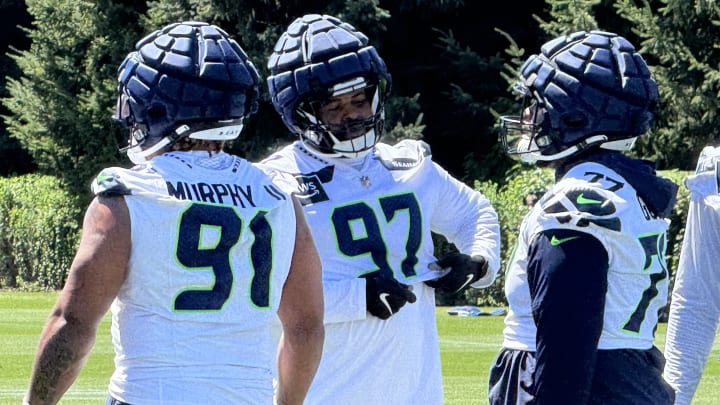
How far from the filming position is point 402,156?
5.21m

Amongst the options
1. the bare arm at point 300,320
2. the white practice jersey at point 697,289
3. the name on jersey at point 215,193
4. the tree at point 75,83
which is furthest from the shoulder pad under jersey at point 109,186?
the tree at point 75,83

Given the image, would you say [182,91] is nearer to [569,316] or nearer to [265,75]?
[569,316]

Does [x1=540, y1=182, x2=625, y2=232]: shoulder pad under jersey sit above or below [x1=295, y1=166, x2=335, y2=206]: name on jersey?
above

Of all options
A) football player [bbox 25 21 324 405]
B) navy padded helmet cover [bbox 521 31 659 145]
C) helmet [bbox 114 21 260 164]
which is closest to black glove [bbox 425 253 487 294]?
football player [bbox 25 21 324 405]

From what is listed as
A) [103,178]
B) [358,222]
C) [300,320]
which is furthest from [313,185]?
[103,178]

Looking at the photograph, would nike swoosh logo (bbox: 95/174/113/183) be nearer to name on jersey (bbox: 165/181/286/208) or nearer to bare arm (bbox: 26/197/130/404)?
bare arm (bbox: 26/197/130/404)

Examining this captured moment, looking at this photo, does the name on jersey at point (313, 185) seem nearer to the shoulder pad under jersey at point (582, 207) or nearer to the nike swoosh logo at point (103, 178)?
the nike swoosh logo at point (103, 178)

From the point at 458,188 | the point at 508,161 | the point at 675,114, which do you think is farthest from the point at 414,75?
the point at 458,188

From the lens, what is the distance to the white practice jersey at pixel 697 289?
518 cm

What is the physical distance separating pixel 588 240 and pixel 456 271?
4.66ft

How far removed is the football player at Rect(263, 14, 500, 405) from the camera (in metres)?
4.93

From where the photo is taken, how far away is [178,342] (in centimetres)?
384

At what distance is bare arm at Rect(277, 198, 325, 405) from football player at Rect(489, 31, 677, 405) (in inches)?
22.7

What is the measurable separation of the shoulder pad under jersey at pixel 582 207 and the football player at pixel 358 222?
1.14 m
